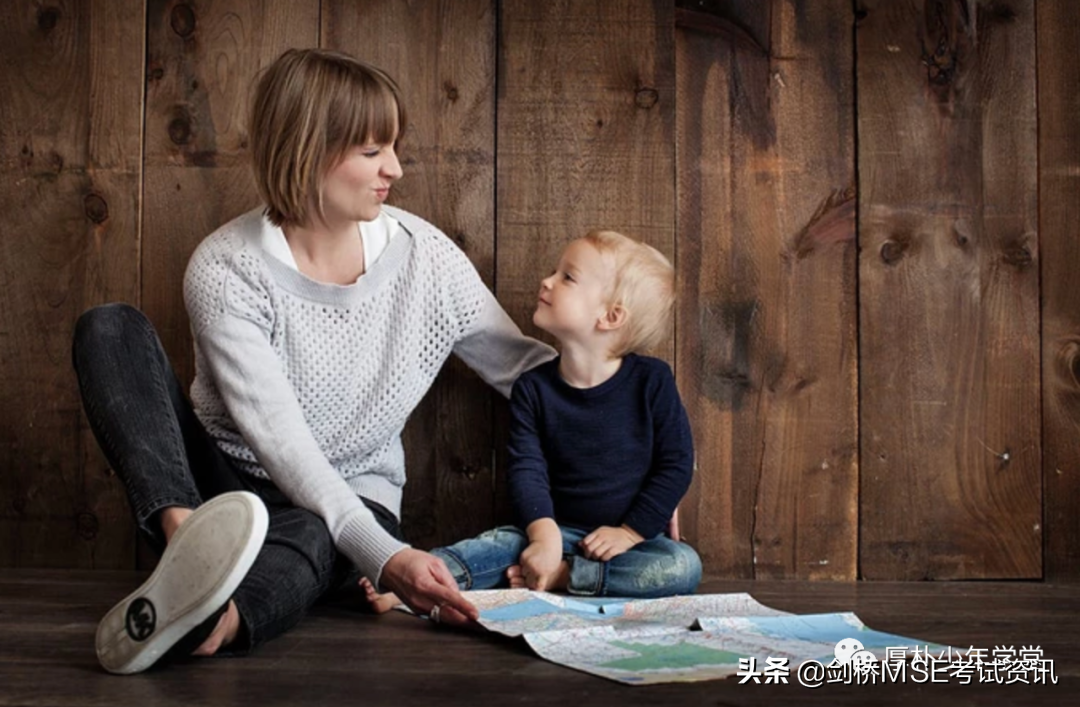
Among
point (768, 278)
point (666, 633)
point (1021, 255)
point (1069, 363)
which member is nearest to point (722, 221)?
point (768, 278)

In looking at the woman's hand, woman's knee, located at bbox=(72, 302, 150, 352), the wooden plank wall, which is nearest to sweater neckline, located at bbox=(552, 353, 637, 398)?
the wooden plank wall

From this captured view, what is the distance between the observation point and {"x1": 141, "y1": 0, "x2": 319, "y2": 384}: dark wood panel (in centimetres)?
189

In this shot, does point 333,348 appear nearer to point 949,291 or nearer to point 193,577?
point 193,577

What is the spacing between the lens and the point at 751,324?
188 centimetres

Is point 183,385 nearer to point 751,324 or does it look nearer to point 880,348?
point 751,324

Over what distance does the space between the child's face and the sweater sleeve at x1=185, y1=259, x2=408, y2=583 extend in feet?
1.31

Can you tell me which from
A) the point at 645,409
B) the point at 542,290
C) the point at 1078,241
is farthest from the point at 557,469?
the point at 1078,241

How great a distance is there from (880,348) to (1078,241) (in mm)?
355

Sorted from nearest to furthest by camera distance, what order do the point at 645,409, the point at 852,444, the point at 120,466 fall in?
the point at 120,466 → the point at 645,409 → the point at 852,444

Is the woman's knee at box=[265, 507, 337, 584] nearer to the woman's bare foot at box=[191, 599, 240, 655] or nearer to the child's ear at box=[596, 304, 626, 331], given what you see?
A: the woman's bare foot at box=[191, 599, 240, 655]

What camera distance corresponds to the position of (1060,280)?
6.14ft

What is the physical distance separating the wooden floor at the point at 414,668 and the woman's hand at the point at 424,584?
0.04m

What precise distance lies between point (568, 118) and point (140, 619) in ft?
3.54

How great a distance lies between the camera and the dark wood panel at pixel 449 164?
1887 millimetres
